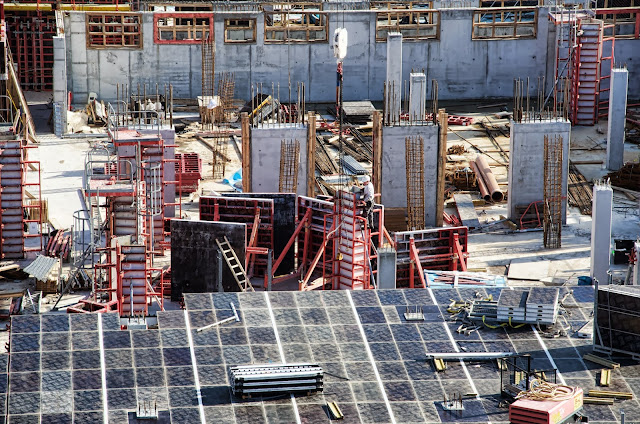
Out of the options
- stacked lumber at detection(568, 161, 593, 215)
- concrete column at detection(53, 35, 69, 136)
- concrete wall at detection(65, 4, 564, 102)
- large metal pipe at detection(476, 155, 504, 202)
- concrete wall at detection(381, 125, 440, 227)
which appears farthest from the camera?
concrete wall at detection(65, 4, 564, 102)

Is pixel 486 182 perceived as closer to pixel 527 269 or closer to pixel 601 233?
pixel 527 269

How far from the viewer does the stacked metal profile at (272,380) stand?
26.9 metres

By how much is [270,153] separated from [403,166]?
4.51 m

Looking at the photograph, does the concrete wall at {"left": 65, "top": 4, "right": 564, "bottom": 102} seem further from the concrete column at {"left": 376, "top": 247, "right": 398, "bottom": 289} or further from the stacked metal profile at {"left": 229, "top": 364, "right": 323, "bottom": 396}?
the stacked metal profile at {"left": 229, "top": 364, "right": 323, "bottom": 396}

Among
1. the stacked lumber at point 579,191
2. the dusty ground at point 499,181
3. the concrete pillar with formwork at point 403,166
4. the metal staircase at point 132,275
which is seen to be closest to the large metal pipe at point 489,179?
the dusty ground at point 499,181

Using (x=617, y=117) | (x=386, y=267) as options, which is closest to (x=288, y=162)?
(x=386, y=267)

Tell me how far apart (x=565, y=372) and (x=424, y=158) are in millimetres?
19181

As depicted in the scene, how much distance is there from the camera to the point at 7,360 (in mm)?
28031

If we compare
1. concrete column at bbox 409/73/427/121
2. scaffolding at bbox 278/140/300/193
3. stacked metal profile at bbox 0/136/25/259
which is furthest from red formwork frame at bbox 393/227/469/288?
stacked metal profile at bbox 0/136/25/259

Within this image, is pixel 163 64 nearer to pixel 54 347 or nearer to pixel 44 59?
pixel 44 59

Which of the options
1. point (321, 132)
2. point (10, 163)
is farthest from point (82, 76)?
point (10, 163)

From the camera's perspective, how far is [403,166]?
47000mm

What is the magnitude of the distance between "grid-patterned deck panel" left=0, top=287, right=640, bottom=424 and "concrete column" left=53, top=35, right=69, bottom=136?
2827cm

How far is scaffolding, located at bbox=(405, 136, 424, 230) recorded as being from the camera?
4669 centimetres
